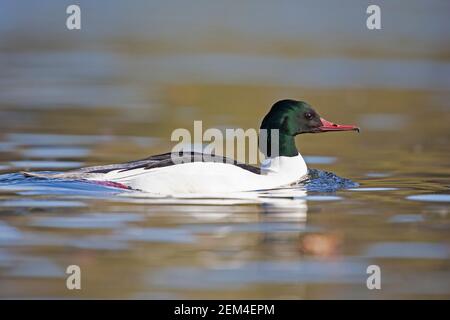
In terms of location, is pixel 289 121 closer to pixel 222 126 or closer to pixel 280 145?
pixel 280 145

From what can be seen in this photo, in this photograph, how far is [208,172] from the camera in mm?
12367

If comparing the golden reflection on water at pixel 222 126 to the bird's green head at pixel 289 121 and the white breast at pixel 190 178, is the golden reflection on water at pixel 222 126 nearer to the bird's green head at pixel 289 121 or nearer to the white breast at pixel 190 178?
the white breast at pixel 190 178

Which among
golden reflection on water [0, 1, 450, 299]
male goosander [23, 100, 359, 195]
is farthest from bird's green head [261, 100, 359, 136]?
golden reflection on water [0, 1, 450, 299]

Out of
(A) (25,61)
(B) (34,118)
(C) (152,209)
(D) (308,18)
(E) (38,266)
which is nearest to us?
(E) (38,266)

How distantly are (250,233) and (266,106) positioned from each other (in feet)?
32.7

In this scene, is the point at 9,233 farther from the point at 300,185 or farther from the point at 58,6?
the point at 58,6

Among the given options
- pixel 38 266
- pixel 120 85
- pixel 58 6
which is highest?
pixel 58 6

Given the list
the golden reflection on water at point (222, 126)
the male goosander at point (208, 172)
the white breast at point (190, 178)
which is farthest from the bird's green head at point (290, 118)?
the white breast at point (190, 178)

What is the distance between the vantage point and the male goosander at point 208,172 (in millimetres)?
12328

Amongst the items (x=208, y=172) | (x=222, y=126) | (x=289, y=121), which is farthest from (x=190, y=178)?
(x=222, y=126)

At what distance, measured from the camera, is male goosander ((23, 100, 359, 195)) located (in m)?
12.3

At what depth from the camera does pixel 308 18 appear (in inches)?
1250

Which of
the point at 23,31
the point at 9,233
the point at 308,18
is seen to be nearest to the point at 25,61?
the point at 23,31

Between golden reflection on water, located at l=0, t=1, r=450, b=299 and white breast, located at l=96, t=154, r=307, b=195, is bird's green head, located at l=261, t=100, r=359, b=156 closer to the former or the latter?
golden reflection on water, located at l=0, t=1, r=450, b=299
